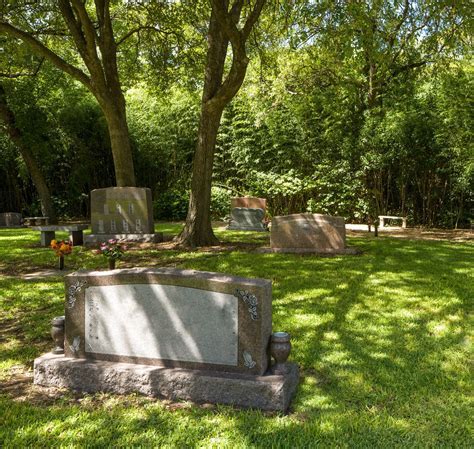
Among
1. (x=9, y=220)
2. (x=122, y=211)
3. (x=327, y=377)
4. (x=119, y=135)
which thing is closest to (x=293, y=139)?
(x=119, y=135)

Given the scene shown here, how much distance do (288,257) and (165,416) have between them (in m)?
6.08

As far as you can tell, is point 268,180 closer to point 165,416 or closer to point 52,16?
point 52,16

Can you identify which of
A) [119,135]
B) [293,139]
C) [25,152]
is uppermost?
[293,139]

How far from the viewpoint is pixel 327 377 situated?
3.68 m

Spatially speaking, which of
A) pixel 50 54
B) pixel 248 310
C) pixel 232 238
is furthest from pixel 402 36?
pixel 248 310

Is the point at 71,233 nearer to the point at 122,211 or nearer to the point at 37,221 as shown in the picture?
the point at 122,211

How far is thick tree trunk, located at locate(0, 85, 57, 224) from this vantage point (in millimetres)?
15856

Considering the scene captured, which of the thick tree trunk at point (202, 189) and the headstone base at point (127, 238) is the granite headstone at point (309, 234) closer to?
the thick tree trunk at point (202, 189)

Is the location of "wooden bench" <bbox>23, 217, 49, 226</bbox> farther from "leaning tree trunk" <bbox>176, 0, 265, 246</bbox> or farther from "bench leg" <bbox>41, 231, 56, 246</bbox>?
"leaning tree trunk" <bbox>176, 0, 265, 246</bbox>

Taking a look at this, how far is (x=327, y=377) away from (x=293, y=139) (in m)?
13.9

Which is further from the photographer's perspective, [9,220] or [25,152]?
[9,220]

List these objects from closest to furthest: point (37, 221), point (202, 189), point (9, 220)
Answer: point (202, 189)
point (37, 221)
point (9, 220)

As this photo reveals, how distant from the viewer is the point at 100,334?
361 cm

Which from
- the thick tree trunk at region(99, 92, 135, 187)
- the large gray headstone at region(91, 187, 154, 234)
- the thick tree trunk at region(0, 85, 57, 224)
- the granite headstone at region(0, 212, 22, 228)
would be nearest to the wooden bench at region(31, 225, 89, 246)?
the large gray headstone at region(91, 187, 154, 234)
